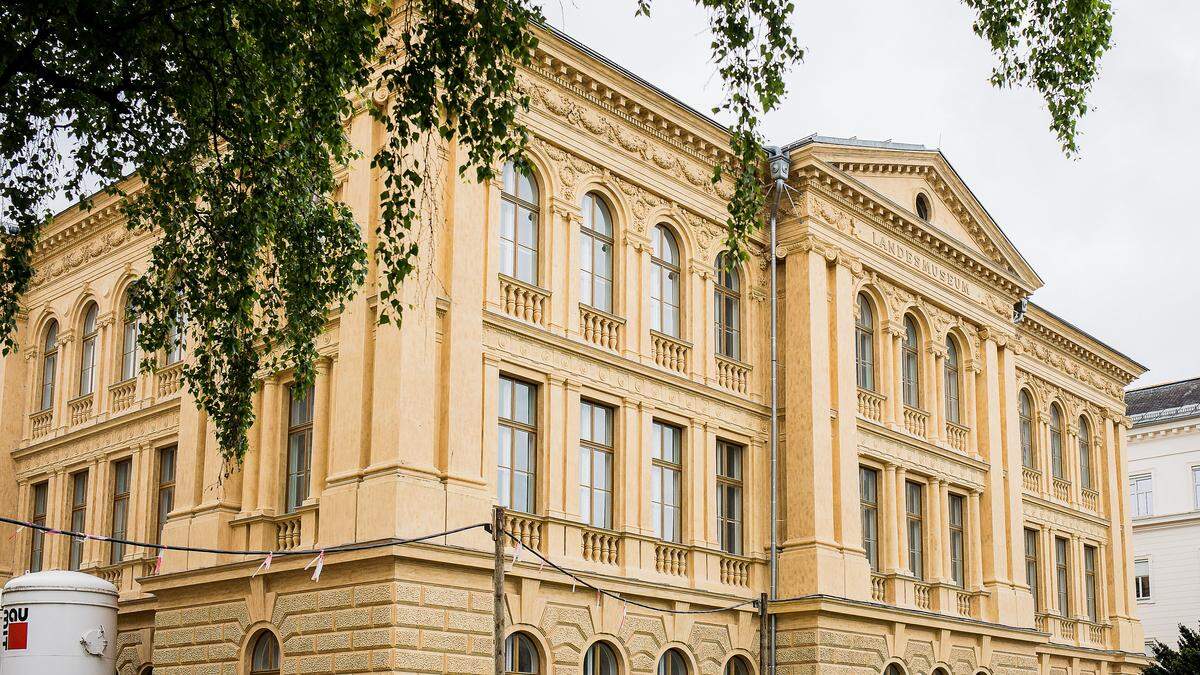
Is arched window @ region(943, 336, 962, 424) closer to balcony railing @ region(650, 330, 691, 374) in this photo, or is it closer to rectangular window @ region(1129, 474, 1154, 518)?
balcony railing @ region(650, 330, 691, 374)

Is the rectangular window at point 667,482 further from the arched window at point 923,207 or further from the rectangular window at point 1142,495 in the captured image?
the rectangular window at point 1142,495

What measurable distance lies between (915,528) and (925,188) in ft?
22.8

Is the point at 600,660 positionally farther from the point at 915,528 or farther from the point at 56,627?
the point at 915,528

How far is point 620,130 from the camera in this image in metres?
24.7

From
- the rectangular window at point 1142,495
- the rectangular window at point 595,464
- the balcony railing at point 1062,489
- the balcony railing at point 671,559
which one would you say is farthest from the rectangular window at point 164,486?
the rectangular window at point 1142,495

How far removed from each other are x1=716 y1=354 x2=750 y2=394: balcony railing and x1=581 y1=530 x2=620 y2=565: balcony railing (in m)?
4.13

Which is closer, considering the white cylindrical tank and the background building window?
the white cylindrical tank

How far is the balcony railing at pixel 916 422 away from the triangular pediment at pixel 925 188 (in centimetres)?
364

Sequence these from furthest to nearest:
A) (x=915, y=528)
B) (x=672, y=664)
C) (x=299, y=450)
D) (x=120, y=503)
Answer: (x=915, y=528) → (x=120, y=503) → (x=672, y=664) → (x=299, y=450)

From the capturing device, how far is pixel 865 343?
96.1 feet

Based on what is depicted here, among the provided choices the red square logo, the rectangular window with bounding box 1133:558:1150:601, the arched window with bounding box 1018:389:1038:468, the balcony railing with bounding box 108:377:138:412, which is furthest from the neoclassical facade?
the rectangular window with bounding box 1133:558:1150:601

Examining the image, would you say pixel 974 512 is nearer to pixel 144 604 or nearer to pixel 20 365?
pixel 144 604

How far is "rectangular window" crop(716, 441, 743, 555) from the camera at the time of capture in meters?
25.8

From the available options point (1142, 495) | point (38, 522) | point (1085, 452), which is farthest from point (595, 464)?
point (1142, 495)
